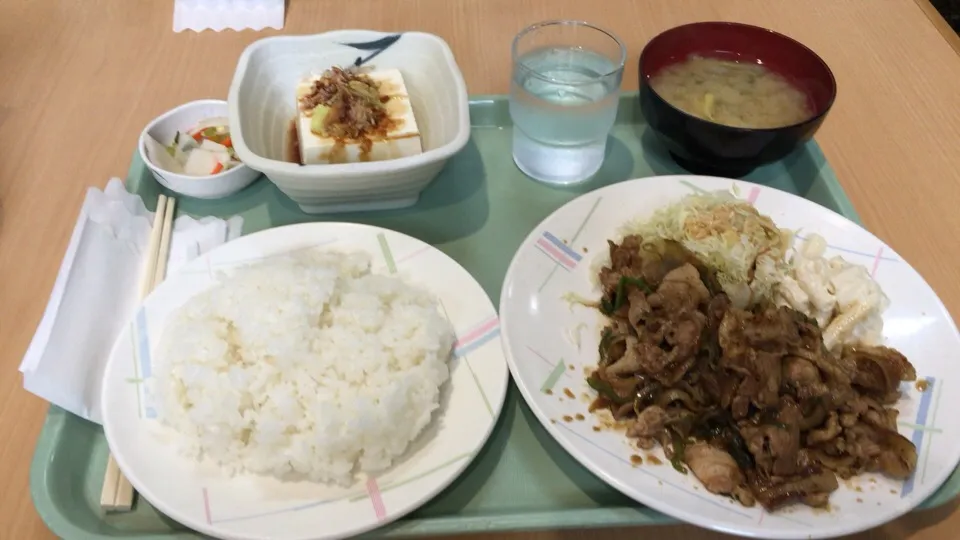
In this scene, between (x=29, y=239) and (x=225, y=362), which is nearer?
(x=225, y=362)

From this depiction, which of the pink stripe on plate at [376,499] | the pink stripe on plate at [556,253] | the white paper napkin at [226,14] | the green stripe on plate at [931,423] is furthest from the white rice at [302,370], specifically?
the white paper napkin at [226,14]

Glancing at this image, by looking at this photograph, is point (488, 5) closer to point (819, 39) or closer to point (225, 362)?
point (819, 39)

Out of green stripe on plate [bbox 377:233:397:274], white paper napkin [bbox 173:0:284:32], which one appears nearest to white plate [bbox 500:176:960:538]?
green stripe on plate [bbox 377:233:397:274]

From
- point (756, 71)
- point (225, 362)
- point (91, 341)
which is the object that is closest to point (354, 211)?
point (225, 362)

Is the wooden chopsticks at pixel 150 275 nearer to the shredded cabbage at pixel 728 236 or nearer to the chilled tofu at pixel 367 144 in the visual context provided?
the chilled tofu at pixel 367 144

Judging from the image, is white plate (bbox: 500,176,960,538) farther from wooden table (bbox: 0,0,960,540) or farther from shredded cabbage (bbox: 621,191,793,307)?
wooden table (bbox: 0,0,960,540)

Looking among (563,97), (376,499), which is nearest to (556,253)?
(563,97)

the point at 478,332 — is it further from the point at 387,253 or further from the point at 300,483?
the point at 300,483
